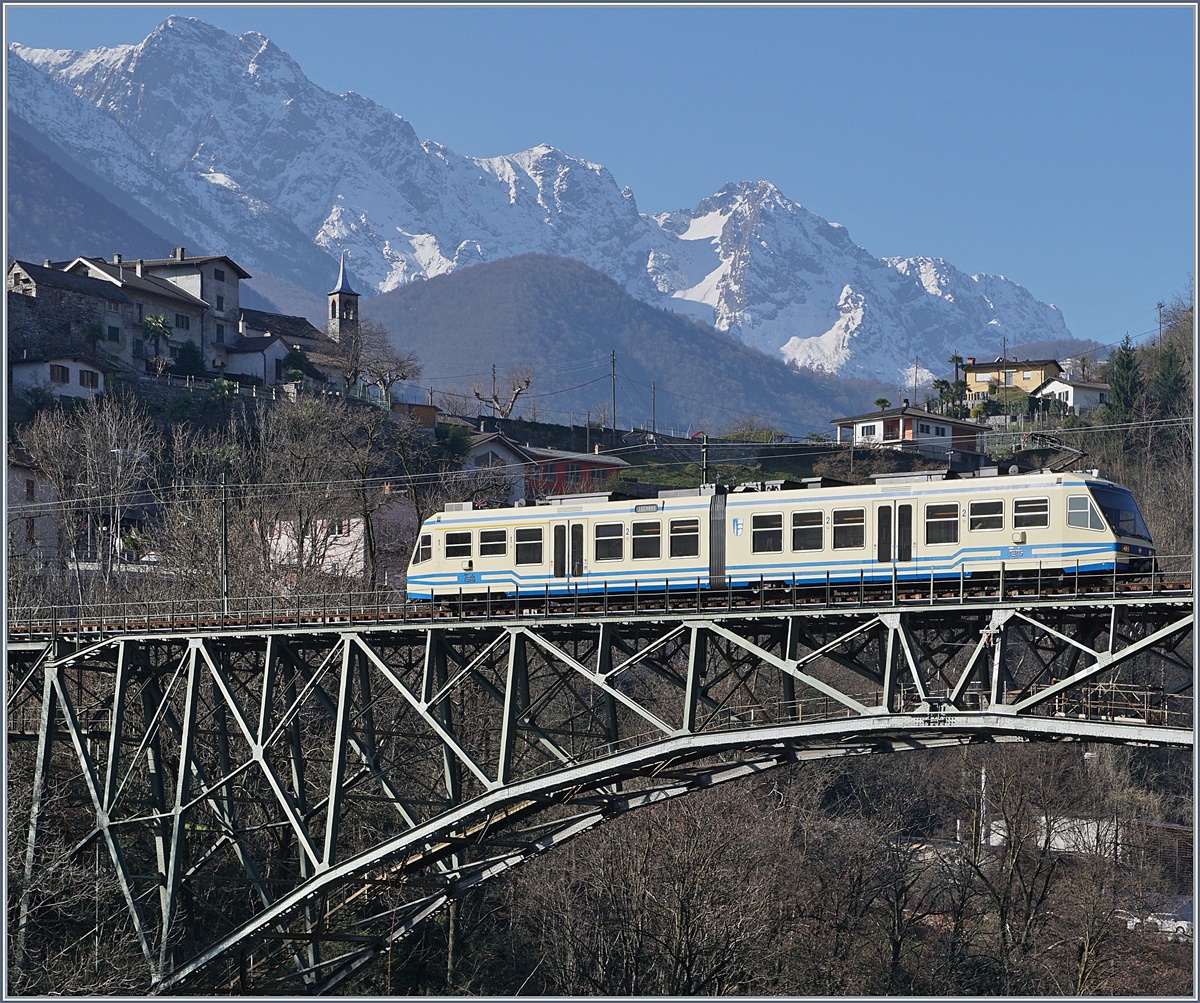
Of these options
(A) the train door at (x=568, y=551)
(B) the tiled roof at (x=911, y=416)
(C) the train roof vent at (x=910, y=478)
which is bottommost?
(A) the train door at (x=568, y=551)

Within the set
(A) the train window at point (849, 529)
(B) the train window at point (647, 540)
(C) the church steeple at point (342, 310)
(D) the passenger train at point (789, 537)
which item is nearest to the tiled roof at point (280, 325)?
(C) the church steeple at point (342, 310)

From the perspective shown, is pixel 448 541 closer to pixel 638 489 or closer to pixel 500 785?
pixel 500 785

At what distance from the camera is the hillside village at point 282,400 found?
81.9 meters

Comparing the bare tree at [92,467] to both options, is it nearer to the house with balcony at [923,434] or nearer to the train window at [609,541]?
the train window at [609,541]

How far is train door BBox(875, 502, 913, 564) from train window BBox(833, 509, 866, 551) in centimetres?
36

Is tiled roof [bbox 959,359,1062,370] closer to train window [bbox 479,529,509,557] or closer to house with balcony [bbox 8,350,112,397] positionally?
house with balcony [bbox 8,350,112,397]

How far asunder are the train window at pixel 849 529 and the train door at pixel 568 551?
267 inches

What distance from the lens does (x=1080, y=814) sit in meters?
64.9

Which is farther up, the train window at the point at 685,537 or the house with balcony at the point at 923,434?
the house with balcony at the point at 923,434

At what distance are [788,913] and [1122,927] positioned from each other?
14018mm

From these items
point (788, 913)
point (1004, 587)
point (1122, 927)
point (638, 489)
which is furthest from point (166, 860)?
point (638, 489)

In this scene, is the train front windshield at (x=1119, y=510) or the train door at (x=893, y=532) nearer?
the train front windshield at (x=1119, y=510)

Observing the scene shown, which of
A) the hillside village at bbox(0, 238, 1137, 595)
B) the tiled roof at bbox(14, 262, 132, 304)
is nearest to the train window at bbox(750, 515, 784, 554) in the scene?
the hillside village at bbox(0, 238, 1137, 595)

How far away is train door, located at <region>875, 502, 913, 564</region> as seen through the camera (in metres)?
34.9
